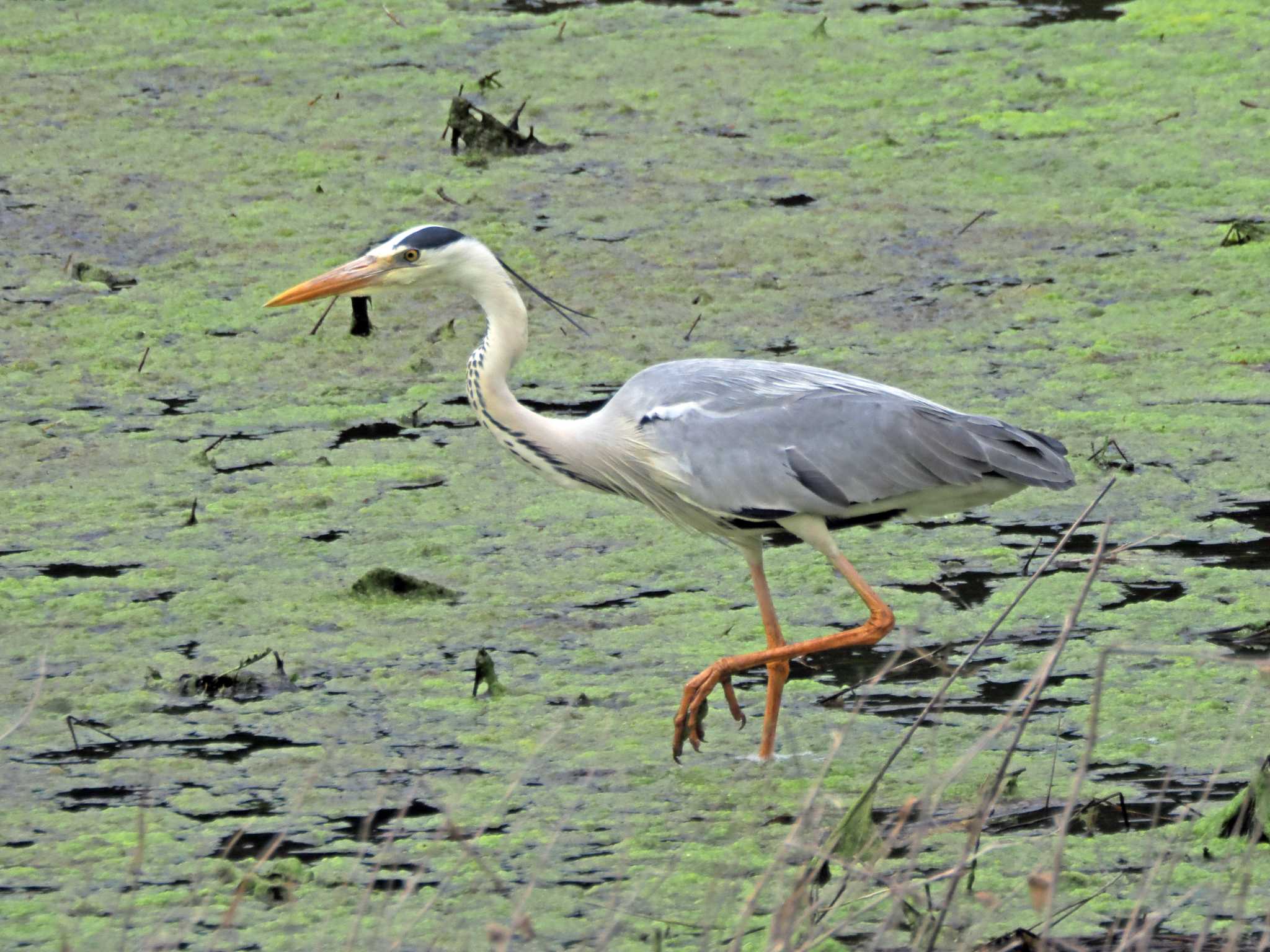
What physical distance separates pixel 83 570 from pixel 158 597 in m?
0.29

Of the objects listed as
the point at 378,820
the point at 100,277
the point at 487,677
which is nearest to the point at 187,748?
the point at 378,820

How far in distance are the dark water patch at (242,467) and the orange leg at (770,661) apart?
2.01m

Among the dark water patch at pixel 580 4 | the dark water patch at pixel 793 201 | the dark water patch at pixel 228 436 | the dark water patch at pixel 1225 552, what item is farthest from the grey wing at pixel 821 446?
the dark water patch at pixel 580 4

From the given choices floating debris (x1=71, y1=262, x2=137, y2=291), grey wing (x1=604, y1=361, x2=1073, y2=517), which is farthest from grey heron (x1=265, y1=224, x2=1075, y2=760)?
floating debris (x1=71, y1=262, x2=137, y2=291)

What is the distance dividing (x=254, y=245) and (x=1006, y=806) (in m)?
4.55

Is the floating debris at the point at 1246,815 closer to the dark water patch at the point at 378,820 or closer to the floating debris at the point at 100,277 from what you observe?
the dark water patch at the point at 378,820

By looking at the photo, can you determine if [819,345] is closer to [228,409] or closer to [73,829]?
[228,409]

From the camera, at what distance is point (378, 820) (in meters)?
4.13

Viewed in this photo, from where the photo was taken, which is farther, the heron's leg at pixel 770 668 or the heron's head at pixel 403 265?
the heron's head at pixel 403 265

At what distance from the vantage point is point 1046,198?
7895mm

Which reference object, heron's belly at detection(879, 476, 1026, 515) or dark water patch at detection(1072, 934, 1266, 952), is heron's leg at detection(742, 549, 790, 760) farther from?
dark water patch at detection(1072, 934, 1266, 952)

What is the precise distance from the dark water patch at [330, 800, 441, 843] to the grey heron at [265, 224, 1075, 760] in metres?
0.56

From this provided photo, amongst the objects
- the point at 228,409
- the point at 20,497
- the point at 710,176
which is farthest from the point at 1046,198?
the point at 20,497

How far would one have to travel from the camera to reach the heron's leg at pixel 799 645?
429 cm
